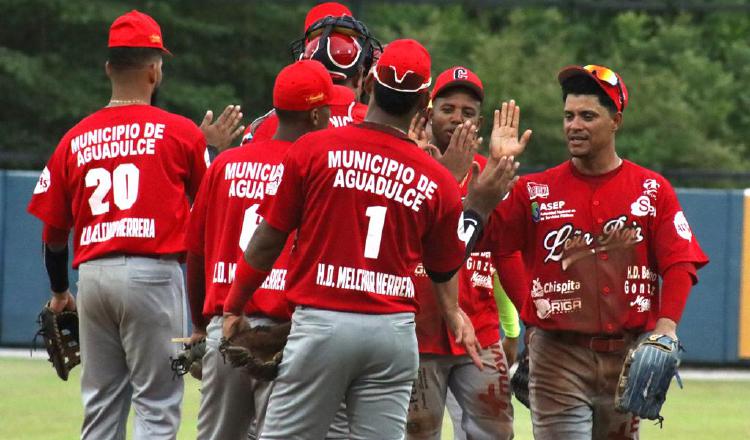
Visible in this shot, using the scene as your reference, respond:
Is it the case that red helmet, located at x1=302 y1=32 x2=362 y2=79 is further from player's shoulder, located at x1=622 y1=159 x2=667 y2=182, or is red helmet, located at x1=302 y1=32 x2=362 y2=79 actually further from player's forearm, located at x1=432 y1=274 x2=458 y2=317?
player's forearm, located at x1=432 y1=274 x2=458 y2=317

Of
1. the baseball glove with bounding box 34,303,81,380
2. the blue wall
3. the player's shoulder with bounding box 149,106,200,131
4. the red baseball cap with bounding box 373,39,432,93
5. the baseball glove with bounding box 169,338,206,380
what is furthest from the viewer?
the blue wall

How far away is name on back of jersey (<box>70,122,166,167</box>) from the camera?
6.65m

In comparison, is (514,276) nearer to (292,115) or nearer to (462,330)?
(462,330)

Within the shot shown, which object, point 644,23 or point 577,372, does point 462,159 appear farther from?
point 644,23

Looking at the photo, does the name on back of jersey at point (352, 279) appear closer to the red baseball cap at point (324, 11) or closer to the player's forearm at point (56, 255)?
the player's forearm at point (56, 255)

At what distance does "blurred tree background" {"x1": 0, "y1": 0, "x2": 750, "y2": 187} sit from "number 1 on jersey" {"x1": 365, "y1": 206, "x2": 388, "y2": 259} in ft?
39.4

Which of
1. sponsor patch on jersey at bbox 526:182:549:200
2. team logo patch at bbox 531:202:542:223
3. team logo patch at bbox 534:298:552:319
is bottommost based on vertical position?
team logo patch at bbox 534:298:552:319

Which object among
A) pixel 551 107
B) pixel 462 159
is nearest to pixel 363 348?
pixel 462 159

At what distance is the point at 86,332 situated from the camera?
22.4 feet

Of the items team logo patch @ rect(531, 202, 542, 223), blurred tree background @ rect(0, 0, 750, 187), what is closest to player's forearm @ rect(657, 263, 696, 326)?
team logo patch @ rect(531, 202, 542, 223)

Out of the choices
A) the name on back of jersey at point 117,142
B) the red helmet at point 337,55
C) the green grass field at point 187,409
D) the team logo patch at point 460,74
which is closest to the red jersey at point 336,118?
the red helmet at point 337,55

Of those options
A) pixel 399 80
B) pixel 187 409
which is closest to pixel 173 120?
pixel 399 80

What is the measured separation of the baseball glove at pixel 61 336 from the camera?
729 cm

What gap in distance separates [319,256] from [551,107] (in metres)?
19.4
